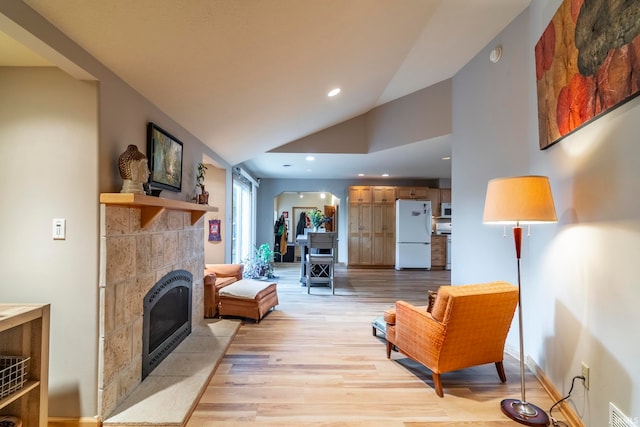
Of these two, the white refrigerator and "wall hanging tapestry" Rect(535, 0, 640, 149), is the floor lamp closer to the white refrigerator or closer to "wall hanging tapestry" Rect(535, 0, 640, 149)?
"wall hanging tapestry" Rect(535, 0, 640, 149)

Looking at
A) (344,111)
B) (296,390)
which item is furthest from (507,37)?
(296,390)

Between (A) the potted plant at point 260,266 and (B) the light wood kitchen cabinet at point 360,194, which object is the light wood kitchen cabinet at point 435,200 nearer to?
(B) the light wood kitchen cabinet at point 360,194

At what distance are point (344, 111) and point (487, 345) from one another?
11.1 ft

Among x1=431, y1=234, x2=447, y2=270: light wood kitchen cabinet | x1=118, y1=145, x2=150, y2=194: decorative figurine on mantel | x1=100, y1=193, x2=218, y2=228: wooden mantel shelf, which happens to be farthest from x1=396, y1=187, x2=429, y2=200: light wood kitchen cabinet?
x1=118, y1=145, x2=150, y2=194: decorative figurine on mantel

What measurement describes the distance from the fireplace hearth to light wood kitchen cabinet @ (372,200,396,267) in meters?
5.14

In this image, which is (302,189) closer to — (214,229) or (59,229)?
(214,229)

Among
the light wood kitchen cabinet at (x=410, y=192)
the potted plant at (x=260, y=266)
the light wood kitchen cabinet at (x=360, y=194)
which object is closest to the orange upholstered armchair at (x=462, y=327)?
the potted plant at (x=260, y=266)

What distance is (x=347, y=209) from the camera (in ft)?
24.0

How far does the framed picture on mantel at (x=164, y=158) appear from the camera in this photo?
6.98 feet

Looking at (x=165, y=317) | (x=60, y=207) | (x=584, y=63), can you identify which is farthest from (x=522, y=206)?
(x=165, y=317)

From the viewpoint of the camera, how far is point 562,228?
1.94m

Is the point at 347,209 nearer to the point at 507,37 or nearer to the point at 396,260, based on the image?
Answer: the point at 396,260

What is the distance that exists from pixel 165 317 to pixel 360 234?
17.7 feet

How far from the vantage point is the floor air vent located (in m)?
1.34
